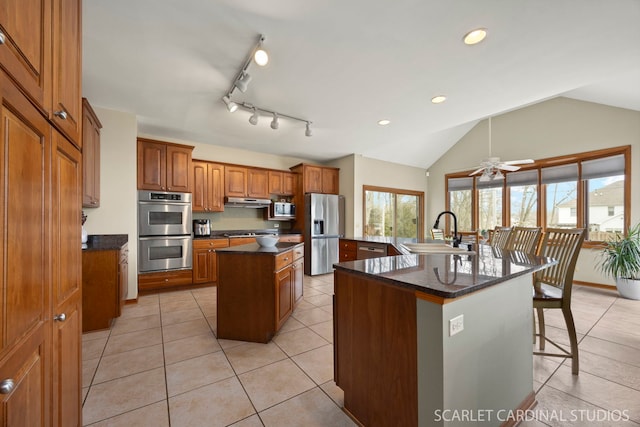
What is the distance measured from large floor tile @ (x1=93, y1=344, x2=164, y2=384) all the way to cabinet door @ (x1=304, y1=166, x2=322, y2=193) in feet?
12.4

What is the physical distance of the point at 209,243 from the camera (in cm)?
434

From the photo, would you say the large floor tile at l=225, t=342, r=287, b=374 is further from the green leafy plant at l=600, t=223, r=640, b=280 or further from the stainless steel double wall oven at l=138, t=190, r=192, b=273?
the green leafy plant at l=600, t=223, r=640, b=280

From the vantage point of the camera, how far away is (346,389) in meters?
1.51

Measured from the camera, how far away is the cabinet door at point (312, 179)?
5.43 meters

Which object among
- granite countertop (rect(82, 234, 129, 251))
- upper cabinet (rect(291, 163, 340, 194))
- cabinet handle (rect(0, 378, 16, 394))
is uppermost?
upper cabinet (rect(291, 163, 340, 194))

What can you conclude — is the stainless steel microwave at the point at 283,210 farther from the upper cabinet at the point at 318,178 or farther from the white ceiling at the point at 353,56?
the white ceiling at the point at 353,56

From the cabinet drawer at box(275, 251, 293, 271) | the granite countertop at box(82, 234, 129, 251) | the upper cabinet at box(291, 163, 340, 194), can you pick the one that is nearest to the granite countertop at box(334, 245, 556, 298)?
the cabinet drawer at box(275, 251, 293, 271)

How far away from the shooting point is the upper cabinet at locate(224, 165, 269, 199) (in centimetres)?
483

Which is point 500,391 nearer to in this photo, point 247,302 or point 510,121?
point 247,302

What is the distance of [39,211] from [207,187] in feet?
12.9

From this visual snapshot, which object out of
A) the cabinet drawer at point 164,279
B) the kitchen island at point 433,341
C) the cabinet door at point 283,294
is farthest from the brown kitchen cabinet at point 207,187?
the kitchen island at point 433,341

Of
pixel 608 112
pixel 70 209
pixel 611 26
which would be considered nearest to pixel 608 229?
pixel 608 112

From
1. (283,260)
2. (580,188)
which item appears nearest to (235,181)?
(283,260)

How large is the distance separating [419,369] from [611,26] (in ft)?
9.52
